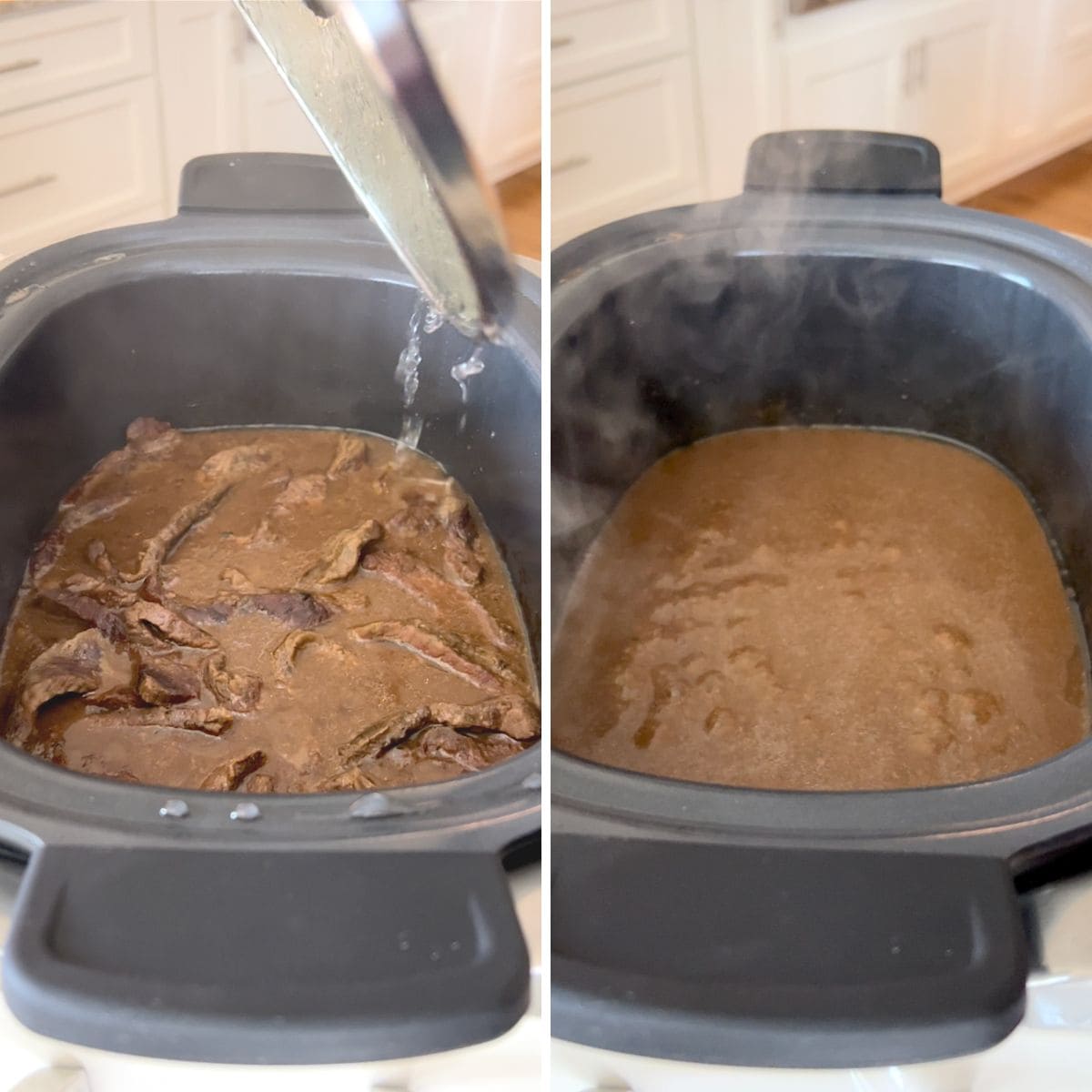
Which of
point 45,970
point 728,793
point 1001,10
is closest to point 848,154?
point 1001,10

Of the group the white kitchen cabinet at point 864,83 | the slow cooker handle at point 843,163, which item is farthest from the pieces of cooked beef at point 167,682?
the slow cooker handle at point 843,163

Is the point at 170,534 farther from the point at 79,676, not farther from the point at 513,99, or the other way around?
the point at 513,99

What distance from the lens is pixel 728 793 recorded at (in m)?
0.48

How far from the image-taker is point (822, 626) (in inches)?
30.0

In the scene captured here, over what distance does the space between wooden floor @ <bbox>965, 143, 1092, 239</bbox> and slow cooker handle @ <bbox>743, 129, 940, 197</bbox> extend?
0.05 metres

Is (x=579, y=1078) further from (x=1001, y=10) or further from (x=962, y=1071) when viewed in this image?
(x=1001, y=10)

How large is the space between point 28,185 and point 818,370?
72 centimetres

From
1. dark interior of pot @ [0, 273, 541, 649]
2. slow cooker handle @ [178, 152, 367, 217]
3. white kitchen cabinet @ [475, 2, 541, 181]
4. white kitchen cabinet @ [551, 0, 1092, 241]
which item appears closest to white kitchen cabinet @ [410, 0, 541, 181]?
white kitchen cabinet @ [475, 2, 541, 181]

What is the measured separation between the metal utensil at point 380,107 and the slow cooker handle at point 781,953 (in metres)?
0.28

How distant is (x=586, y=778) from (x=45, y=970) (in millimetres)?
245

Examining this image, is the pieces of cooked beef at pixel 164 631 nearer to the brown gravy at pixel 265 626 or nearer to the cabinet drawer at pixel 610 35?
the brown gravy at pixel 265 626

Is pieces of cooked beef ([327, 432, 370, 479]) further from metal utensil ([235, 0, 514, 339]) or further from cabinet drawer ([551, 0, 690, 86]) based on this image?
metal utensil ([235, 0, 514, 339])

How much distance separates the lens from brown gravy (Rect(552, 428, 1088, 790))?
2.23 ft

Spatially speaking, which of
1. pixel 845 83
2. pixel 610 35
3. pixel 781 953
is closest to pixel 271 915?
pixel 781 953
